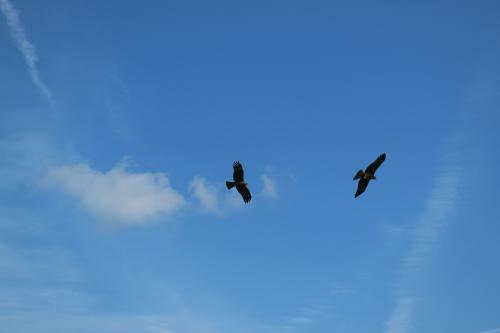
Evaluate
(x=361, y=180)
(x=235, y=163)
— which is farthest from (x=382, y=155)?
(x=235, y=163)

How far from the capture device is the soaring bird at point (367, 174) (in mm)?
69438

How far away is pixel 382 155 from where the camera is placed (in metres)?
69.4

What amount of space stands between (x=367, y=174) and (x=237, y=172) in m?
11.5

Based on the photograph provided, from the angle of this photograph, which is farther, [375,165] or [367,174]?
[367,174]

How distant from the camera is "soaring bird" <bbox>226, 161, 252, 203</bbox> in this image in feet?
232

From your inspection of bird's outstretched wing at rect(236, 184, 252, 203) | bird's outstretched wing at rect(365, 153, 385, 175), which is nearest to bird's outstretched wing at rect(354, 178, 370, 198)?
bird's outstretched wing at rect(365, 153, 385, 175)

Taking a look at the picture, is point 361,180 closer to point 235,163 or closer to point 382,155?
point 382,155

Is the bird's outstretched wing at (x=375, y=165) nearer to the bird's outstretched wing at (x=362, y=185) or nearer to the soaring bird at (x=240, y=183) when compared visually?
the bird's outstretched wing at (x=362, y=185)

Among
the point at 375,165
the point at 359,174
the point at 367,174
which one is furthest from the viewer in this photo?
the point at 367,174

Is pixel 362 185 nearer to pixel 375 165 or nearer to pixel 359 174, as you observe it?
pixel 359 174

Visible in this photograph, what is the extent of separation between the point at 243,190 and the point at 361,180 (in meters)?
10.9

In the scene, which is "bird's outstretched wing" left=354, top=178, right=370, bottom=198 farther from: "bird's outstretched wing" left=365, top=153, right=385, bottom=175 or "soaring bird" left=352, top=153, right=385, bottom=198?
"bird's outstretched wing" left=365, top=153, right=385, bottom=175

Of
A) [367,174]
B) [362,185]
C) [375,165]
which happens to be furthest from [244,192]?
[375,165]

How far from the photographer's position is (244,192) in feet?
240
